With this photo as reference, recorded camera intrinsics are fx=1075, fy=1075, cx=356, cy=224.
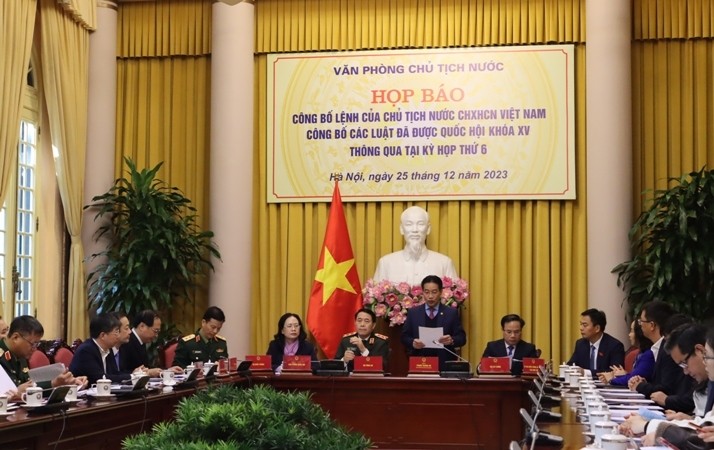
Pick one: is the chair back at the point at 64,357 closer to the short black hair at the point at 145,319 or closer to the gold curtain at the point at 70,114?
A: the short black hair at the point at 145,319

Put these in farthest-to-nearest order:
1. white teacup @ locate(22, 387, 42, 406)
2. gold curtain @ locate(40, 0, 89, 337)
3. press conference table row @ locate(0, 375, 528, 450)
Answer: gold curtain @ locate(40, 0, 89, 337) < press conference table row @ locate(0, 375, 528, 450) < white teacup @ locate(22, 387, 42, 406)

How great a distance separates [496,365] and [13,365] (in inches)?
126

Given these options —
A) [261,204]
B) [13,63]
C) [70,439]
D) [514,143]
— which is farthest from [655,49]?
[70,439]

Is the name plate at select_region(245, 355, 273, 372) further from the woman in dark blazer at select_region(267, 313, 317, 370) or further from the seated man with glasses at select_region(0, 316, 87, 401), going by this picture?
the seated man with glasses at select_region(0, 316, 87, 401)

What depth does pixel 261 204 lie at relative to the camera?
32.2 ft

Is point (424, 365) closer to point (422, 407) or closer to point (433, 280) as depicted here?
point (422, 407)

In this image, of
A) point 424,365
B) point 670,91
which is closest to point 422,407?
point 424,365

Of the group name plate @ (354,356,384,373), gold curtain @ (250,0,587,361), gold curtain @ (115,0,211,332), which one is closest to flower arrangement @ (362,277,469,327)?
gold curtain @ (250,0,587,361)

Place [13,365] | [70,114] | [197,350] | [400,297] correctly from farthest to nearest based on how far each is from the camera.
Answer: [70,114] → [400,297] → [197,350] → [13,365]

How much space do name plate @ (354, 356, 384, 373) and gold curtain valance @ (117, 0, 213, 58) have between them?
154 inches

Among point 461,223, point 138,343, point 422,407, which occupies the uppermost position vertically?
point 461,223

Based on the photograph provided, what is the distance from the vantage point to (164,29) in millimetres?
10133

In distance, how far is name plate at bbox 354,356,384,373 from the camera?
7387 millimetres

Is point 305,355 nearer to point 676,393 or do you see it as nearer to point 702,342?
point 676,393
